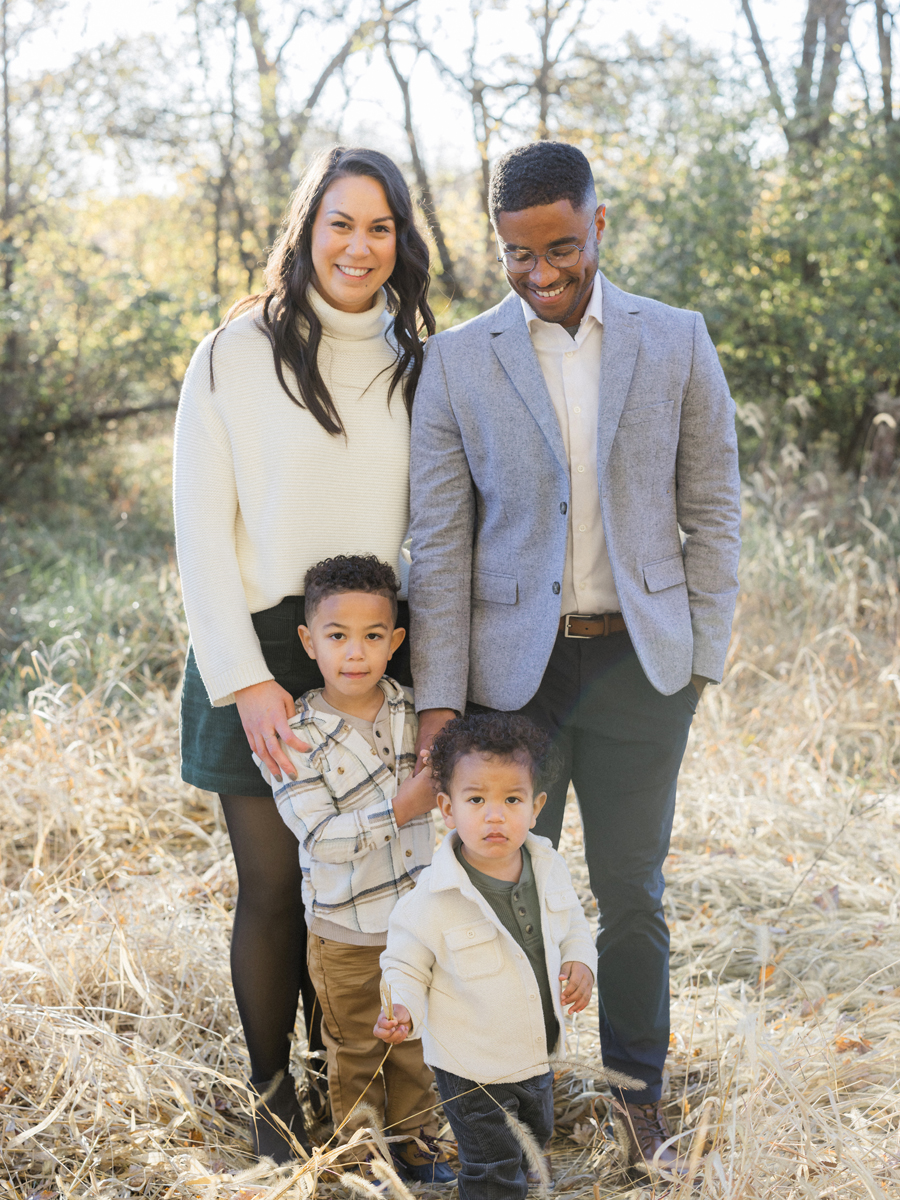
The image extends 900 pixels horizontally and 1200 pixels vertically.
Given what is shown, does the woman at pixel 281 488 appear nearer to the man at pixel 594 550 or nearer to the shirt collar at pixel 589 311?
the man at pixel 594 550

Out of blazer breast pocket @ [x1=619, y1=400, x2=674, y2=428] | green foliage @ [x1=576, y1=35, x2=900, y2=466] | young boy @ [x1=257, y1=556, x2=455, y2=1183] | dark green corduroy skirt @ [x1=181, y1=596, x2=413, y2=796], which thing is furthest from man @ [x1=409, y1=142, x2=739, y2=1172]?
green foliage @ [x1=576, y1=35, x2=900, y2=466]

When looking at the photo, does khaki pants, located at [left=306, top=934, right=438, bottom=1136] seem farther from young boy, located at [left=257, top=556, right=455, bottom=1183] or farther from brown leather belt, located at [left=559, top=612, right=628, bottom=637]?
brown leather belt, located at [left=559, top=612, right=628, bottom=637]

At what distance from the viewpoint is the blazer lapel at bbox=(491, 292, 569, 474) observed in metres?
2.28

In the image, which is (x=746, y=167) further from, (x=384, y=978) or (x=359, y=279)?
(x=384, y=978)

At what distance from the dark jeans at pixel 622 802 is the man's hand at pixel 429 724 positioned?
0.20 metres

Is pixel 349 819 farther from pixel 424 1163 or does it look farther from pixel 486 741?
pixel 424 1163

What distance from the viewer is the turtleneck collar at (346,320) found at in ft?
7.82

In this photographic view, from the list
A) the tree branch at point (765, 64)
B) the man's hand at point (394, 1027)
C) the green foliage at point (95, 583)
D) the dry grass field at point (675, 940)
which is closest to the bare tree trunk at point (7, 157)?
the green foliage at point (95, 583)

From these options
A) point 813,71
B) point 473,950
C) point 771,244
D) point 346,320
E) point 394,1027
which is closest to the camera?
point 394,1027

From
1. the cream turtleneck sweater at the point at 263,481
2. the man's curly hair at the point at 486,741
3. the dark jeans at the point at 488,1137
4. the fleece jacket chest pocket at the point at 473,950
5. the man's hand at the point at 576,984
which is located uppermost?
the cream turtleneck sweater at the point at 263,481

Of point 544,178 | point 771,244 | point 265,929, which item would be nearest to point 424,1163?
point 265,929

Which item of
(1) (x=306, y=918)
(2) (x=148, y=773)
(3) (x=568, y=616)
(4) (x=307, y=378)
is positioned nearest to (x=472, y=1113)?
(1) (x=306, y=918)

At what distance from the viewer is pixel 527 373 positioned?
2.30m

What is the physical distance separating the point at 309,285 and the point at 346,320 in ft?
0.38
